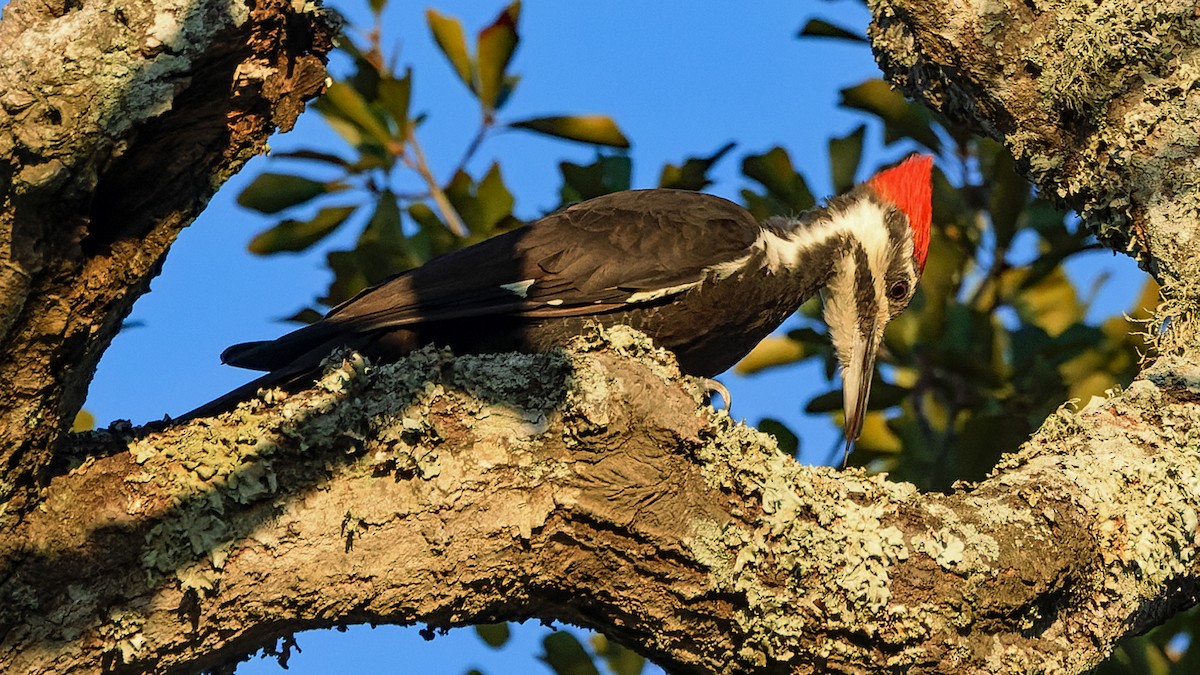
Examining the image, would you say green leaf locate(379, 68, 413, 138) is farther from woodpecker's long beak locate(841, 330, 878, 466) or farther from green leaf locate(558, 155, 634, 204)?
woodpecker's long beak locate(841, 330, 878, 466)

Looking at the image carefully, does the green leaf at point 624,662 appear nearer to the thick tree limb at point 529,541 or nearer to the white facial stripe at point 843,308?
the white facial stripe at point 843,308

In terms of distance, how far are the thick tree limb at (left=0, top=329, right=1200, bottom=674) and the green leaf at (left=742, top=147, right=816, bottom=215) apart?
204 cm

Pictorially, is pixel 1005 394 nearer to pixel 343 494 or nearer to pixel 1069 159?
pixel 1069 159

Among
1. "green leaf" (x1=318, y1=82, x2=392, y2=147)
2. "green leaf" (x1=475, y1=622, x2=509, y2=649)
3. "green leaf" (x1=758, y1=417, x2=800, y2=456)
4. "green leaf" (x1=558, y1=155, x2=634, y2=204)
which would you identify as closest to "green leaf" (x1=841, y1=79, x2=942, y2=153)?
"green leaf" (x1=558, y1=155, x2=634, y2=204)

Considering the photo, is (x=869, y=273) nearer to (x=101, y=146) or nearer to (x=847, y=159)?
(x=847, y=159)

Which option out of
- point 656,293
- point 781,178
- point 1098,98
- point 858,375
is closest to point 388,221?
point 656,293

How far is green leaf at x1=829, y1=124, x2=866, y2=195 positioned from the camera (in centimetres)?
445

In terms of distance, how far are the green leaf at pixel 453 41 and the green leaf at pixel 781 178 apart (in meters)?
0.97

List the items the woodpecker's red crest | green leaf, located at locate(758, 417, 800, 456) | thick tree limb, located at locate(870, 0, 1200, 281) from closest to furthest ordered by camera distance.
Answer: thick tree limb, located at locate(870, 0, 1200, 281) → green leaf, located at locate(758, 417, 800, 456) → the woodpecker's red crest

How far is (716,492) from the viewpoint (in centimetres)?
222

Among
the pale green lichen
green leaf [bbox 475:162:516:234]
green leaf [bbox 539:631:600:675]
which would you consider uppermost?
green leaf [bbox 475:162:516:234]

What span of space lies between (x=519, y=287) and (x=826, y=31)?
1.50 metres

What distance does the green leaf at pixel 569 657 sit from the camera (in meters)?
3.75

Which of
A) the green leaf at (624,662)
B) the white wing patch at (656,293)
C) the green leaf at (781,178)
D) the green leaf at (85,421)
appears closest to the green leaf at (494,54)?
the green leaf at (781,178)
